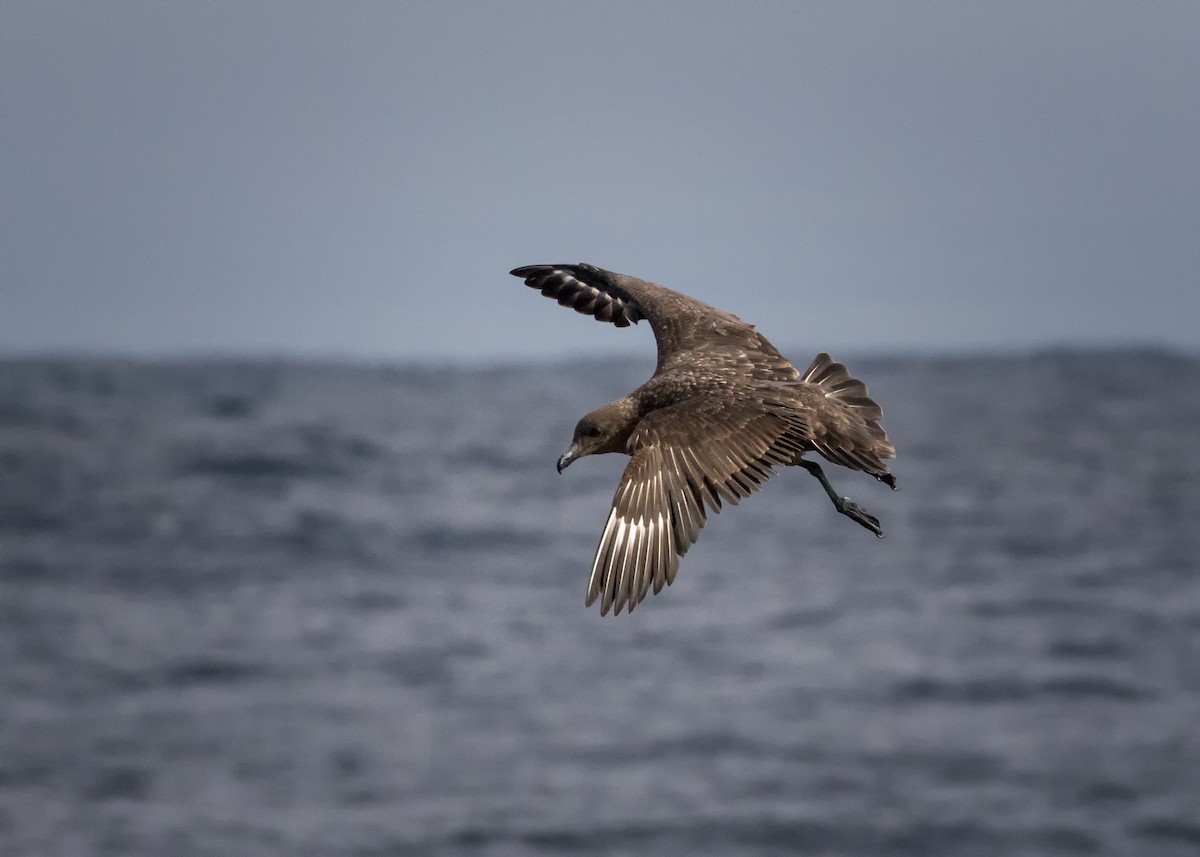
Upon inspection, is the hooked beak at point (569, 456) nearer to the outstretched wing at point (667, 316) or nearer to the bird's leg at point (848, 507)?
the outstretched wing at point (667, 316)

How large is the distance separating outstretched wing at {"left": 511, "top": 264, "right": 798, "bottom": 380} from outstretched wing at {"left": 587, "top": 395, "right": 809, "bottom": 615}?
0.91 m

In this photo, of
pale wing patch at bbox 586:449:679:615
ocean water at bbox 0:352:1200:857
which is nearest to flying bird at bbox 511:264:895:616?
pale wing patch at bbox 586:449:679:615

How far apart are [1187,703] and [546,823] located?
1837cm

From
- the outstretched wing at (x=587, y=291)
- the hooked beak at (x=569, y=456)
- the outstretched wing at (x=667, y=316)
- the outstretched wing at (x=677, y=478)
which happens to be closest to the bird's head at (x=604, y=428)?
the hooked beak at (x=569, y=456)

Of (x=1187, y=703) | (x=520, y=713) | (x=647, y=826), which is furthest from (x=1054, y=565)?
(x=647, y=826)

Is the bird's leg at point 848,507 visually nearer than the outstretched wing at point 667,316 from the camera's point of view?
Yes

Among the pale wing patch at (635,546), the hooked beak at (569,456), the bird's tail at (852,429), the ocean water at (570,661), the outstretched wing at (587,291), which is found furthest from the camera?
the ocean water at (570,661)

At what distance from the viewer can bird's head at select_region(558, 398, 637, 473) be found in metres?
8.84

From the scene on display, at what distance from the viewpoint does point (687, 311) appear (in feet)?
33.8

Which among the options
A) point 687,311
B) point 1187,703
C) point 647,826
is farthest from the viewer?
point 1187,703

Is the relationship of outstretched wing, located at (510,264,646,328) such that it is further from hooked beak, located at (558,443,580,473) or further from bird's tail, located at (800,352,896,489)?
hooked beak, located at (558,443,580,473)

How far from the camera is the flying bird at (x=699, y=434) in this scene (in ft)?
26.0

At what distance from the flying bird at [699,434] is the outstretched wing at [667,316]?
13 mm

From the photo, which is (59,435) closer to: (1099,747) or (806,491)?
(806,491)
